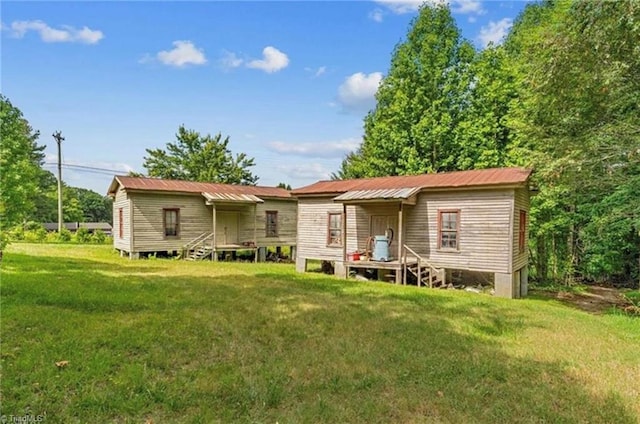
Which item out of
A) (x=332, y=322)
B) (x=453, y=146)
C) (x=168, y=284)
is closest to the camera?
(x=332, y=322)

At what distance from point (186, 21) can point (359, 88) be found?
2096cm

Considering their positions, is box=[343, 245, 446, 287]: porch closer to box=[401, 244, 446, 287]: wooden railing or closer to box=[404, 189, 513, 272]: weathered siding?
box=[401, 244, 446, 287]: wooden railing

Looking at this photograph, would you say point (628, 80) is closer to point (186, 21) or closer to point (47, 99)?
point (186, 21)

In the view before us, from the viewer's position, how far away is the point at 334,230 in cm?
1555

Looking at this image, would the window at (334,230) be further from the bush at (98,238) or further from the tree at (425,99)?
the bush at (98,238)

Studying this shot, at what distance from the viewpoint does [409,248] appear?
1377 cm

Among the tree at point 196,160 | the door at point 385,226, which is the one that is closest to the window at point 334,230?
the door at point 385,226

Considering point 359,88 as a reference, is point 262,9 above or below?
below

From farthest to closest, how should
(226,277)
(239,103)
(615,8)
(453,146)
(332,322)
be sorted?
(453,146), (239,103), (226,277), (615,8), (332,322)

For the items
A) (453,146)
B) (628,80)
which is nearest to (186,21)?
(628,80)

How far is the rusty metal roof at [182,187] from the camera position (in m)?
17.9

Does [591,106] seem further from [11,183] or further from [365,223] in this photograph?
[11,183]

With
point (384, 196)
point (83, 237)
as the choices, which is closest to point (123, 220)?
point (83, 237)

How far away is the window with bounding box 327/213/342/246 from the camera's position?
1541 centimetres
